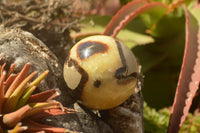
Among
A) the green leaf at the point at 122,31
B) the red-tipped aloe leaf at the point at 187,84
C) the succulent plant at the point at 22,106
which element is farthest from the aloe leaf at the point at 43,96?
the green leaf at the point at 122,31

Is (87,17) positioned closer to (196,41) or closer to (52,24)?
(52,24)

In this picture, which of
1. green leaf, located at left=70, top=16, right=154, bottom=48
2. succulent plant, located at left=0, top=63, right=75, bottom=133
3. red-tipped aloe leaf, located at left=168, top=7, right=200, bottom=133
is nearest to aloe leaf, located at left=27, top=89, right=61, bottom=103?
succulent plant, located at left=0, top=63, right=75, bottom=133

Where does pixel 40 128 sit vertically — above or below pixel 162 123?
above

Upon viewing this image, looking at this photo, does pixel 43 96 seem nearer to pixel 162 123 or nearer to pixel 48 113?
pixel 48 113

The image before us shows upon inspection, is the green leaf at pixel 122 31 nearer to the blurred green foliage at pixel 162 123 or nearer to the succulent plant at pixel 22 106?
the blurred green foliage at pixel 162 123

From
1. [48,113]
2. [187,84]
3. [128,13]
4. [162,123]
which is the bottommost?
[162,123]

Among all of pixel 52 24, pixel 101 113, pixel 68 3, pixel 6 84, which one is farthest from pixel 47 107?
pixel 68 3

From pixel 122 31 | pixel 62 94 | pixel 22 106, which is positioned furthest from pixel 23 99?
pixel 122 31
